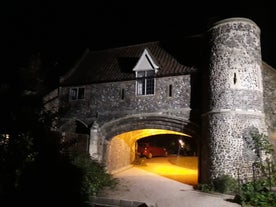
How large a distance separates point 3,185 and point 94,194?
5609mm

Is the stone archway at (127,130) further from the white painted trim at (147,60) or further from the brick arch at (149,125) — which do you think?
the white painted trim at (147,60)

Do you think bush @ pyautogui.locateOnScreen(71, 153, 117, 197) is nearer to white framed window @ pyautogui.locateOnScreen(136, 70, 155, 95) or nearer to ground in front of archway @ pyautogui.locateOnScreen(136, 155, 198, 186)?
ground in front of archway @ pyautogui.locateOnScreen(136, 155, 198, 186)

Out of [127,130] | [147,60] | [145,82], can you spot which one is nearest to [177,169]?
[127,130]

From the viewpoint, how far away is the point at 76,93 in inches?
851

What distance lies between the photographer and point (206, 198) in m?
13.3

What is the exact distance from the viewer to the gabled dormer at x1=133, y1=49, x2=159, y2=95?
62.0 ft

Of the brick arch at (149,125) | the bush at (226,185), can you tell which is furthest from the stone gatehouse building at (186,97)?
the bush at (226,185)

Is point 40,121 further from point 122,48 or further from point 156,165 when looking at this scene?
point 156,165

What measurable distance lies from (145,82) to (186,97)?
314 cm

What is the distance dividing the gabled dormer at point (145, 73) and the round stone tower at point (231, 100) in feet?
12.1

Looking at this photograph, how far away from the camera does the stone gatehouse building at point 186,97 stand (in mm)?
15234

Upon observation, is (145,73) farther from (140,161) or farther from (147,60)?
(140,161)

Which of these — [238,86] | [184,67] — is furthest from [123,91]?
[238,86]

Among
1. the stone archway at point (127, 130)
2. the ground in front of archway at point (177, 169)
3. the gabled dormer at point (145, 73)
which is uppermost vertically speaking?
the gabled dormer at point (145, 73)
